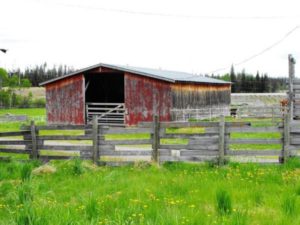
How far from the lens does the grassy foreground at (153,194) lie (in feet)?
18.6

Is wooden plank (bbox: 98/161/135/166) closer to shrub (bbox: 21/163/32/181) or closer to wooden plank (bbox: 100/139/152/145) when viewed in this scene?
wooden plank (bbox: 100/139/152/145)

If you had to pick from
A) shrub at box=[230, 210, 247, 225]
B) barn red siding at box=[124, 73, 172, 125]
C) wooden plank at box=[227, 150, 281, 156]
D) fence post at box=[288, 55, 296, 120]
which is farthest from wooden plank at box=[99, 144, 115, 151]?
barn red siding at box=[124, 73, 172, 125]

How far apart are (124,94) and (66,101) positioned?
4.44 metres

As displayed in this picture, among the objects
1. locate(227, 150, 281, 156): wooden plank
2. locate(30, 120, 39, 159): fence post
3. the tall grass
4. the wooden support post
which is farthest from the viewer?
the wooden support post

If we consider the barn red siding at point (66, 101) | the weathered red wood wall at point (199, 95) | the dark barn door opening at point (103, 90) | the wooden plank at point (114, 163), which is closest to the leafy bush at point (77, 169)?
the wooden plank at point (114, 163)

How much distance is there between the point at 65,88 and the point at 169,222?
28.3 meters

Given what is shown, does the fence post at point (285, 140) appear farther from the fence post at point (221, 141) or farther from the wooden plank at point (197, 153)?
the wooden plank at point (197, 153)

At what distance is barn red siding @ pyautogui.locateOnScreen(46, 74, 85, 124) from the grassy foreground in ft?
61.8

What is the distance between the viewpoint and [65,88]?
32.4 metres

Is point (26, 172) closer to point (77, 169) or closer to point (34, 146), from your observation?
point (77, 169)

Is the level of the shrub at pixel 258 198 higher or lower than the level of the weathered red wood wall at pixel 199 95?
lower

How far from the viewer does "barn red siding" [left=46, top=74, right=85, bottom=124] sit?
31789 millimetres

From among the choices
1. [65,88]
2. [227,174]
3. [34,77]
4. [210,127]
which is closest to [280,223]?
[227,174]

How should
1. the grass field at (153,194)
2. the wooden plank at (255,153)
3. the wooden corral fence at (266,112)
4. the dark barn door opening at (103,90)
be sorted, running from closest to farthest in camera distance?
the grass field at (153,194)
the wooden plank at (255,153)
the wooden corral fence at (266,112)
the dark barn door opening at (103,90)
